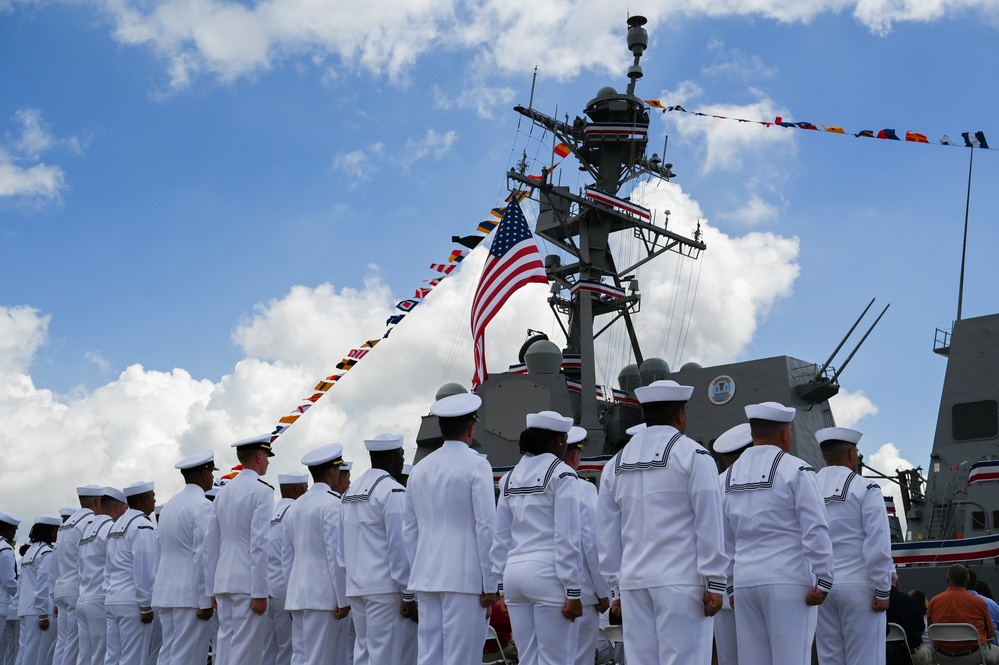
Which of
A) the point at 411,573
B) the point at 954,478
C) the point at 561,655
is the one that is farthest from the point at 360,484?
the point at 954,478

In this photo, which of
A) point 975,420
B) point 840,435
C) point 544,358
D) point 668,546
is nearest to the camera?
point 668,546

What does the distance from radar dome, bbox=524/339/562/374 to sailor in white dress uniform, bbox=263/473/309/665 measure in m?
12.0

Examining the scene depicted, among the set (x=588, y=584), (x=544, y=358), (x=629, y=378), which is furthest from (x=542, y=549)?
(x=629, y=378)

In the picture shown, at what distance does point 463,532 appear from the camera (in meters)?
5.67

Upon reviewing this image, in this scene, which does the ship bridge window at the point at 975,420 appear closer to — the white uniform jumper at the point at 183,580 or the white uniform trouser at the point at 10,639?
the white uniform jumper at the point at 183,580

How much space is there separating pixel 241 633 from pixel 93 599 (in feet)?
7.91

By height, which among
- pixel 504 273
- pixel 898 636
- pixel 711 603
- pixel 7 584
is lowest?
pixel 711 603

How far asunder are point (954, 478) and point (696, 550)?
11380mm

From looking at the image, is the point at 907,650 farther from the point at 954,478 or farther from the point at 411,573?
the point at 954,478

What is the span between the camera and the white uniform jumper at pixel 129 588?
8.13m

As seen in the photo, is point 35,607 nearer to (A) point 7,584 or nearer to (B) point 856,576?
(A) point 7,584

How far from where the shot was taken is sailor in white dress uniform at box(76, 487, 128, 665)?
863 centimetres

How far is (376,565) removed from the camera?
620cm

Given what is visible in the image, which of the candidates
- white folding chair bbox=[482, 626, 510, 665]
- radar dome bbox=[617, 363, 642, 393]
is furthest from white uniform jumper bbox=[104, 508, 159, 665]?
radar dome bbox=[617, 363, 642, 393]
